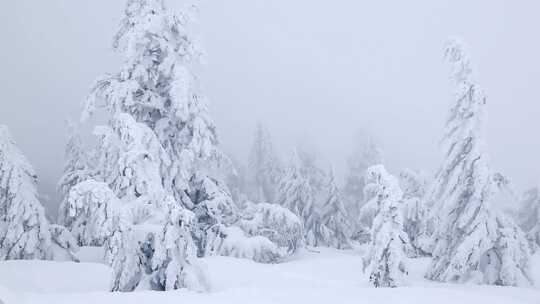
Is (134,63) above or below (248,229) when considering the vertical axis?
above

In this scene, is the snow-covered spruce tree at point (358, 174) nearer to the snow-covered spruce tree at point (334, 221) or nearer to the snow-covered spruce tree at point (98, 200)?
the snow-covered spruce tree at point (334, 221)

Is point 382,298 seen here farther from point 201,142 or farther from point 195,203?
point 195,203

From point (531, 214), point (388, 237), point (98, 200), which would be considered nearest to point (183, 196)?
point (98, 200)

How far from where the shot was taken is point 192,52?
55.8ft

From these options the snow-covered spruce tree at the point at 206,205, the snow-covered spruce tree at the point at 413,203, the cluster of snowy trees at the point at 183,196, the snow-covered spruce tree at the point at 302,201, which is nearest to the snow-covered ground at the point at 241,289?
the cluster of snowy trees at the point at 183,196

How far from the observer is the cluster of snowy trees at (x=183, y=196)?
12086 mm

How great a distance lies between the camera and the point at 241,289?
11.1 m

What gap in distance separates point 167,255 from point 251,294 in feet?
8.40

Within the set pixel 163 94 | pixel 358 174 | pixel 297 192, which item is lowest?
pixel 297 192

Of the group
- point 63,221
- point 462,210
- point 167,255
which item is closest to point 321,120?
Answer: point 63,221

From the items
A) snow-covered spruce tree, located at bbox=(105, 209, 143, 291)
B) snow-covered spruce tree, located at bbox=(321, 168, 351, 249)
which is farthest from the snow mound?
snow-covered spruce tree, located at bbox=(321, 168, 351, 249)

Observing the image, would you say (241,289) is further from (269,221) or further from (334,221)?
(334,221)

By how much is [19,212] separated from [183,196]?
731cm

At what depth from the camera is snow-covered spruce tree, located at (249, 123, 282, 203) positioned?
56.3m
